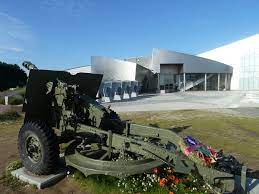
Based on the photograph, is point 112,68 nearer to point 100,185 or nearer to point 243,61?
point 243,61

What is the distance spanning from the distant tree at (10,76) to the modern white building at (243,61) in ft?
108

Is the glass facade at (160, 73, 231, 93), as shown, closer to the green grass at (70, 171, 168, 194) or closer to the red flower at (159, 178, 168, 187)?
the green grass at (70, 171, 168, 194)

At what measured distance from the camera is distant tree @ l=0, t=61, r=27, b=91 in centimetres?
4838

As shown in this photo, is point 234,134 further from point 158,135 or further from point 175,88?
point 175,88

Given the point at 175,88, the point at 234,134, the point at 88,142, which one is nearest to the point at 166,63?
the point at 175,88

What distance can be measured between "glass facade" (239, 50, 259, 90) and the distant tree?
33.3m

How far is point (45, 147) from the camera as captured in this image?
525 cm

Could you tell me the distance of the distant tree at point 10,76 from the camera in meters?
48.4

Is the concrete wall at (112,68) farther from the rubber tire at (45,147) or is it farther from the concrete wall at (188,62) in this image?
the rubber tire at (45,147)

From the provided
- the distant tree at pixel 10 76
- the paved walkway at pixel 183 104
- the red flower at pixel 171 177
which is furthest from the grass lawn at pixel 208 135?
the distant tree at pixel 10 76

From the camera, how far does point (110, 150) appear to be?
16.9 feet

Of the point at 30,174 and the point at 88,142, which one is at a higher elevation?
the point at 88,142

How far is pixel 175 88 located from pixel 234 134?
37865 mm

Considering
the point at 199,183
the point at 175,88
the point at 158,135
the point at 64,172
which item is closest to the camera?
the point at 199,183
